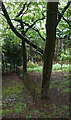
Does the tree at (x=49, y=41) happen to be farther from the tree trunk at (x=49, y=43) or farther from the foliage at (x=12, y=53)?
the foliage at (x=12, y=53)

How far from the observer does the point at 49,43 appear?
3.07 meters

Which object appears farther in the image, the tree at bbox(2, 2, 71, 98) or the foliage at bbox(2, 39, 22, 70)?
the foliage at bbox(2, 39, 22, 70)

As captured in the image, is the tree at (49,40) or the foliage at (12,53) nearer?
the tree at (49,40)

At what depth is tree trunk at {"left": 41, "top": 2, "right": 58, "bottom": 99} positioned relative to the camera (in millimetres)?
2258

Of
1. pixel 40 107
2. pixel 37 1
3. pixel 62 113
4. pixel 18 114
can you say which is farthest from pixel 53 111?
pixel 37 1

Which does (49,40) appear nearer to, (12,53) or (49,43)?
(49,43)

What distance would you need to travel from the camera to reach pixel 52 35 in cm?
288

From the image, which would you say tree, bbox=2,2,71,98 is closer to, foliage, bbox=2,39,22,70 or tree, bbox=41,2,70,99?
tree, bbox=41,2,70,99

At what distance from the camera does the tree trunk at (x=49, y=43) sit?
88.9 inches

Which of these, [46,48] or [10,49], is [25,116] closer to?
[46,48]

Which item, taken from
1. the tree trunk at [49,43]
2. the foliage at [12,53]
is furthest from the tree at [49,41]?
the foliage at [12,53]

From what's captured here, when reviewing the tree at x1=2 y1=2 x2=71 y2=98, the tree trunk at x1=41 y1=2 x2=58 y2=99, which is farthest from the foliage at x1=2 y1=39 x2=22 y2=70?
the tree trunk at x1=41 y1=2 x2=58 y2=99

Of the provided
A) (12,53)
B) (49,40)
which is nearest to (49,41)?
(49,40)

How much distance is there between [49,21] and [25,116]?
2.55m
